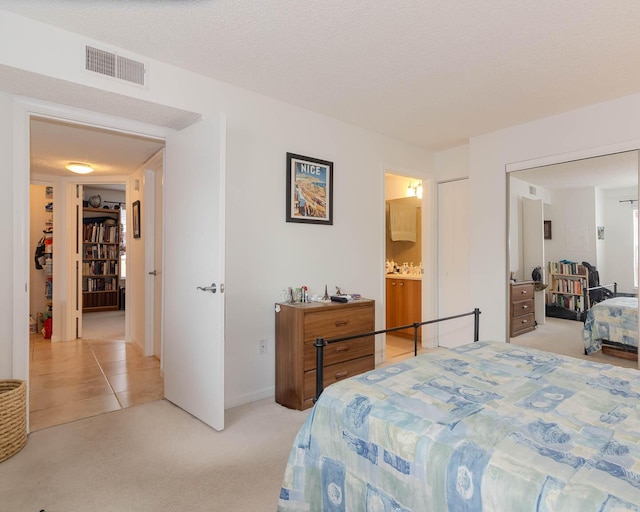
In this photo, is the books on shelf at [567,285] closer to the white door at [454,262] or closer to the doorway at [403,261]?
the white door at [454,262]

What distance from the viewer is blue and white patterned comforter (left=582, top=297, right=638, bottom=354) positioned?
10.6 feet

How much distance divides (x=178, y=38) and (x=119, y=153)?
7.15ft

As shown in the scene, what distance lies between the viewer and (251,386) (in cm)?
316

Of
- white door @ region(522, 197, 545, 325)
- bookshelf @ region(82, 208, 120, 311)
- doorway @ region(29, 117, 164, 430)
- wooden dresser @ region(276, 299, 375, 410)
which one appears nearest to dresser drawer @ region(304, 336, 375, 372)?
wooden dresser @ region(276, 299, 375, 410)

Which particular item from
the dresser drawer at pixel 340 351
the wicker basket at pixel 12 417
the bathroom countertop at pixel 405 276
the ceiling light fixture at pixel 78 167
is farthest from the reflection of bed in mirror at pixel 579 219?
the ceiling light fixture at pixel 78 167

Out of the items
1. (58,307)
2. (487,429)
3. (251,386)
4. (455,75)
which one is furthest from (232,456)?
(58,307)

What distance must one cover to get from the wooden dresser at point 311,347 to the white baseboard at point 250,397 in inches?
5.7

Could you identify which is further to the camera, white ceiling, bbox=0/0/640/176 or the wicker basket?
the wicker basket

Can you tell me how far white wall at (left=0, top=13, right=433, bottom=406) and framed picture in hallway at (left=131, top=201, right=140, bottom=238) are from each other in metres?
2.27

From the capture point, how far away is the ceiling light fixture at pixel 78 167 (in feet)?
14.8

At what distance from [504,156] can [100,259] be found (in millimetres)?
7498

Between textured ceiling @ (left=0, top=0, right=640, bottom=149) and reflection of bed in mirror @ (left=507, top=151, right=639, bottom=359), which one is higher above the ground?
textured ceiling @ (left=0, top=0, right=640, bottom=149)

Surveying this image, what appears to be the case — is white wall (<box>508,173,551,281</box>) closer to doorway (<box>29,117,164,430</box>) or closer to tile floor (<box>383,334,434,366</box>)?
tile floor (<box>383,334,434,366</box>)

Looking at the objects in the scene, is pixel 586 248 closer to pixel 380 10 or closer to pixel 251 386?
pixel 380 10
